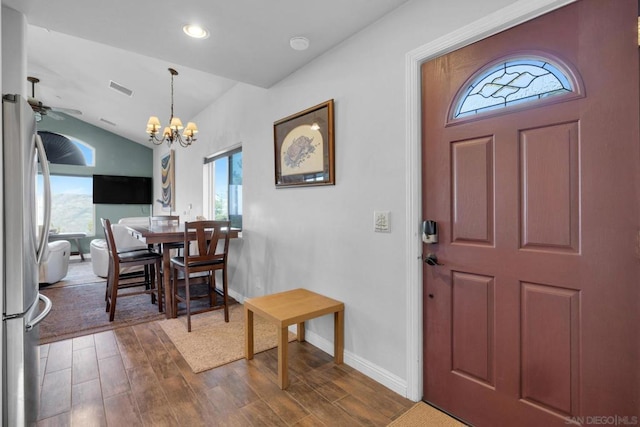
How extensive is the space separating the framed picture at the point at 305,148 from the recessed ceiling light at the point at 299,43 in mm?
434

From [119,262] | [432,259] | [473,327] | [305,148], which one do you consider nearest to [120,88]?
[119,262]

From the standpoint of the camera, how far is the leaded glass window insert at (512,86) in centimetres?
129

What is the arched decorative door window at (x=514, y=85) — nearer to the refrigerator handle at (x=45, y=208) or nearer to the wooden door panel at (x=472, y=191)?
the wooden door panel at (x=472, y=191)

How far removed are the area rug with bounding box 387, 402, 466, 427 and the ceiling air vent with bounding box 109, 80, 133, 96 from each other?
17.4ft

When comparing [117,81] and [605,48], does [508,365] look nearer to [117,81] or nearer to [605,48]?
[605,48]

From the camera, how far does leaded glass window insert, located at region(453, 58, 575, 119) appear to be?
129 centimetres

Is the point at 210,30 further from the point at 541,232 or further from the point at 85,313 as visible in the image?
the point at 85,313

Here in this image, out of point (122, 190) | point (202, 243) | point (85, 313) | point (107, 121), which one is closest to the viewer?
point (202, 243)

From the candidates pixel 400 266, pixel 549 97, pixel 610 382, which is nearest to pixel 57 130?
pixel 400 266

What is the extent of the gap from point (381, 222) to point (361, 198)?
25 centimetres

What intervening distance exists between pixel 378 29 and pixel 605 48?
1.22 metres

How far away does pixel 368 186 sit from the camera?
204cm

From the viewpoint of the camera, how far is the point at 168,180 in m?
6.40

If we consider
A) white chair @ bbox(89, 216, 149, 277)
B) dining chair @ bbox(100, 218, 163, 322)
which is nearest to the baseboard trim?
dining chair @ bbox(100, 218, 163, 322)
